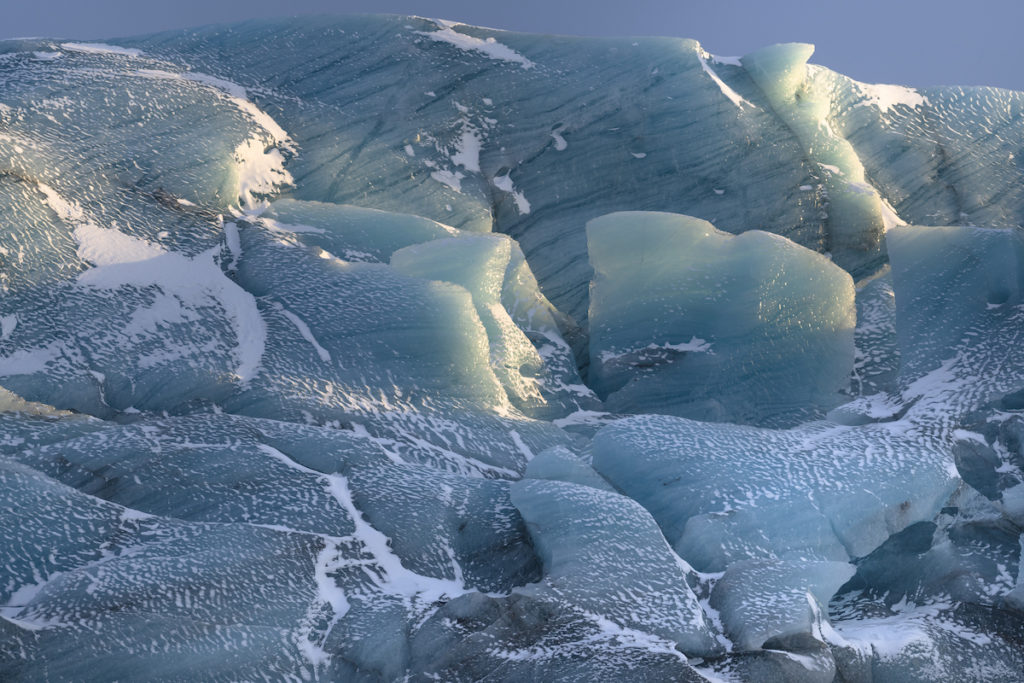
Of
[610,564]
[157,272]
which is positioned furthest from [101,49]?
[610,564]

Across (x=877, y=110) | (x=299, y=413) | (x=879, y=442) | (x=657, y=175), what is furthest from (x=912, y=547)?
(x=877, y=110)

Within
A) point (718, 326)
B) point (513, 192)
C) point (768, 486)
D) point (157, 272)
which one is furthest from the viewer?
point (513, 192)

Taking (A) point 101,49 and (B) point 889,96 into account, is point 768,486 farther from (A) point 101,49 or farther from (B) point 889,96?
(A) point 101,49

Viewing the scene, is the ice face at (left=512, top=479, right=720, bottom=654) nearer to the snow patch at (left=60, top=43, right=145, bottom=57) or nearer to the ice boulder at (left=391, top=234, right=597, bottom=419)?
the ice boulder at (left=391, top=234, right=597, bottom=419)

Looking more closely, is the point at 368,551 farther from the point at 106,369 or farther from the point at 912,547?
the point at 912,547

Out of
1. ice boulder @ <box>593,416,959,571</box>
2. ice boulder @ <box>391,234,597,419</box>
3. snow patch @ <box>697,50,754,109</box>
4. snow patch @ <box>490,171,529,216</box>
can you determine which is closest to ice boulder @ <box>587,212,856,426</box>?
ice boulder @ <box>391,234,597,419</box>

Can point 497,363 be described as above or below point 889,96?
below
